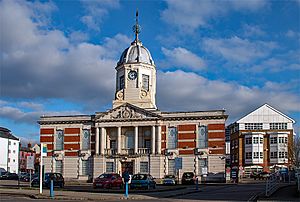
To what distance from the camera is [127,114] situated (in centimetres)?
7250

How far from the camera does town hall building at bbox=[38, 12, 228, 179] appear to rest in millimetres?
70188

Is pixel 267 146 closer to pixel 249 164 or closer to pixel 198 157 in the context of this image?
pixel 249 164

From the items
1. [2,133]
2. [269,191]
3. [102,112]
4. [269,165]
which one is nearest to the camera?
[269,191]

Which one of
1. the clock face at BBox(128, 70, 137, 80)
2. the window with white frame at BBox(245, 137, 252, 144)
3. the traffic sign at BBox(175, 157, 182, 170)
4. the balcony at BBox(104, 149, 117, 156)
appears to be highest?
the clock face at BBox(128, 70, 137, 80)

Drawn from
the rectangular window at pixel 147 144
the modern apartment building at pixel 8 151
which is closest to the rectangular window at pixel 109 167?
the rectangular window at pixel 147 144

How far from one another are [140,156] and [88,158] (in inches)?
347

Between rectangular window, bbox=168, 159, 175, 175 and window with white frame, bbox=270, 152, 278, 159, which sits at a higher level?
window with white frame, bbox=270, 152, 278, 159

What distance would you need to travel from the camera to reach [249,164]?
104 metres

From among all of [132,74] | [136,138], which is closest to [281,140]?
[132,74]

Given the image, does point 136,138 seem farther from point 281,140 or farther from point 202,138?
point 281,140

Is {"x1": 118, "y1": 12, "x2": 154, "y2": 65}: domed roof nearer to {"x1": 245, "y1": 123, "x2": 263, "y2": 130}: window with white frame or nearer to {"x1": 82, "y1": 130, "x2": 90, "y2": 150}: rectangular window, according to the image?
{"x1": 82, "y1": 130, "x2": 90, "y2": 150}: rectangular window

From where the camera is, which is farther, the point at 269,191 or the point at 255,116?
the point at 255,116

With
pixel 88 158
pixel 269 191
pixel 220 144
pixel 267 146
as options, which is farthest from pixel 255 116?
pixel 269 191

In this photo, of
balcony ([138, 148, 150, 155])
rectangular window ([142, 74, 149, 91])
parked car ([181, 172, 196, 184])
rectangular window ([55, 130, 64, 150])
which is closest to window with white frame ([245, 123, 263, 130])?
rectangular window ([142, 74, 149, 91])
